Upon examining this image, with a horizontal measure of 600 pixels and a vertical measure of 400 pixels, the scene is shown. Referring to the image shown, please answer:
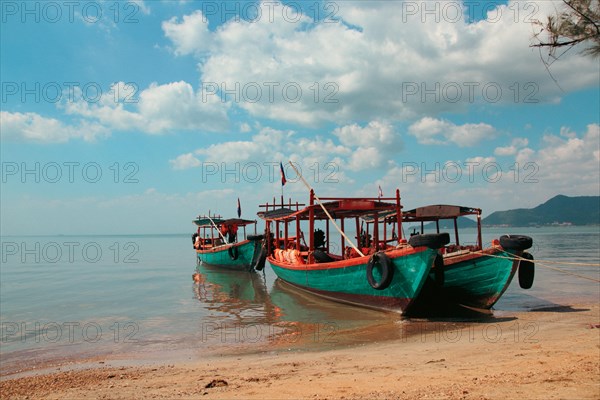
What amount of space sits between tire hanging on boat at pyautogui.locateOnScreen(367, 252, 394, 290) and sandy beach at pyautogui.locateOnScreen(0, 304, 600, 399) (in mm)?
1653

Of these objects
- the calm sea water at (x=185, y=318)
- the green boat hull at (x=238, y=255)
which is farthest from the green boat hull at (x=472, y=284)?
the green boat hull at (x=238, y=255)

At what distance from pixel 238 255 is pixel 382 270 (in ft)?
57.8

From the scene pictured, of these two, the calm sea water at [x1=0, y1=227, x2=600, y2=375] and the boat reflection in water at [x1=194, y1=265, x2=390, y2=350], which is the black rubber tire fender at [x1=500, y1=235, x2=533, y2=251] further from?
the boat reflection in water at [x1=194, y1=265, x2=390, y2=350]

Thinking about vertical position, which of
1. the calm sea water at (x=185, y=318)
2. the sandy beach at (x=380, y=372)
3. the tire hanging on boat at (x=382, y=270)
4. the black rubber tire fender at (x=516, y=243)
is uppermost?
the black rubber tire fender at (x=516, y=243)

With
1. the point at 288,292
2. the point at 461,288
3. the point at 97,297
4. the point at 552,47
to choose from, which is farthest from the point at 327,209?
the point at 97,297

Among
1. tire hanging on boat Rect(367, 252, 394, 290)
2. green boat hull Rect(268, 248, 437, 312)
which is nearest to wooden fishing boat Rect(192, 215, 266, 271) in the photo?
Answer: green boat hull Rect(268, 248, 437, 312)

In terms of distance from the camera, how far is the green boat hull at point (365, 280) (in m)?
11.4

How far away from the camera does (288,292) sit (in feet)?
66.6

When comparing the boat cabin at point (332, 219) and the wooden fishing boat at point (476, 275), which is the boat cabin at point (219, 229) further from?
the wooden fishing boat at point (476, 275)

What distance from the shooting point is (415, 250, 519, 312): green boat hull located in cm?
1199

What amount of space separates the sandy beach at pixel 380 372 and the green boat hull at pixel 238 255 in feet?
58.0

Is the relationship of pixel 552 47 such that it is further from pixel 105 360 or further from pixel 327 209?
pixel 327 209

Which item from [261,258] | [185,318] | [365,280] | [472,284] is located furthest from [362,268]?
[261,258]

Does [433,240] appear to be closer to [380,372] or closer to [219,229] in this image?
[380,372]
